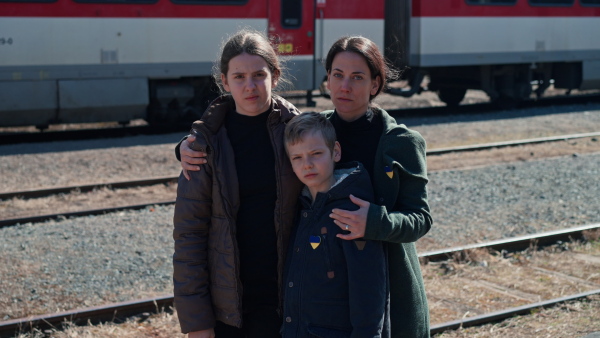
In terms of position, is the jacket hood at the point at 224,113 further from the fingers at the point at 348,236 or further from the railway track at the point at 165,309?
the railway track at the point at 165,309

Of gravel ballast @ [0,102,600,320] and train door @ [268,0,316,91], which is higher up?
train door @ [268,0,316,91]

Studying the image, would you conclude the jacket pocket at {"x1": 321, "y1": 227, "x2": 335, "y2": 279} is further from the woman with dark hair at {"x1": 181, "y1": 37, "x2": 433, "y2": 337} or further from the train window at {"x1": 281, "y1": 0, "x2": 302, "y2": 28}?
the train window at {"x1": 281, "y1": 0, "x2": 302, "y2": 28}

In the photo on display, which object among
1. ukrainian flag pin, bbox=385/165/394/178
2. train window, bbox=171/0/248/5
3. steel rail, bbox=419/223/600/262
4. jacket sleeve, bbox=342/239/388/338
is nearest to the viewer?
jacket sleeve, bbox=342/239/388/338

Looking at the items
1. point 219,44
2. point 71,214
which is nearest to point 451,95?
point 219,44

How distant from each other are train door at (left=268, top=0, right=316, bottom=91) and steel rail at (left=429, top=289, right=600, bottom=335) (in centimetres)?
904

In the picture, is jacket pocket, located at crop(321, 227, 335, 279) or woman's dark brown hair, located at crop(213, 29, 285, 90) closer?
jacket pocket, located at crop(321, 227, 335, 279)

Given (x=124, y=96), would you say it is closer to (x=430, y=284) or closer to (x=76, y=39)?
(x=76, y=39)

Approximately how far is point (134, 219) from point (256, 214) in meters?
5.16

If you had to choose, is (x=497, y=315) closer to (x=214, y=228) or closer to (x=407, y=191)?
(x=407, y=191)

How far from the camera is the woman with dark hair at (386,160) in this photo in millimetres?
2742

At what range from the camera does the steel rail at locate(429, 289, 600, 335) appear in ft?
16.5

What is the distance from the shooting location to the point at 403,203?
2787mm

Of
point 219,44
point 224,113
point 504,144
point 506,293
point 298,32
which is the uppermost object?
point 298,32

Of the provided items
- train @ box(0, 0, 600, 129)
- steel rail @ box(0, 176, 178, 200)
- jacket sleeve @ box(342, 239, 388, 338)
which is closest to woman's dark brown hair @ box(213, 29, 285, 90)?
jacket sleeve @ box(342, 239, 388, 338)
